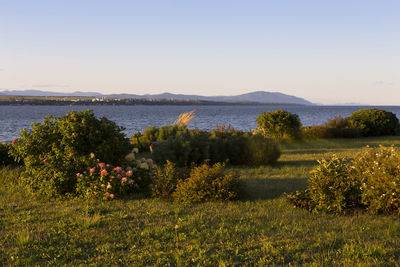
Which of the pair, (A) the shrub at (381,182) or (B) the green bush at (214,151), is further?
(B) the green bush at (214,151)

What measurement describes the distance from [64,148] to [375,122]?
20.2 meters

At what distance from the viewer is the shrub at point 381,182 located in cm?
593

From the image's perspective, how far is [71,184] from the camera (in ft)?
25.5

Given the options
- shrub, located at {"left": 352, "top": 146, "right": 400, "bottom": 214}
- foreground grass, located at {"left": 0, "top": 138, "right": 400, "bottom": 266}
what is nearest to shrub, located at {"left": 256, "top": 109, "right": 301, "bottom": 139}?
foreground grass, located at {"left": 0, "top": 138, "right": 400, "bottom": 266}

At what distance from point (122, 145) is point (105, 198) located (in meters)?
1.57

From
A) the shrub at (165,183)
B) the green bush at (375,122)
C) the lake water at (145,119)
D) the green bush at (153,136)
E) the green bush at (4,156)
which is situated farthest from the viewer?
the lake water at (145,119)

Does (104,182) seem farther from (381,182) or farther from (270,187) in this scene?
(381,182)

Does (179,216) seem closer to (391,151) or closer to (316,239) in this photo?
(316,239)

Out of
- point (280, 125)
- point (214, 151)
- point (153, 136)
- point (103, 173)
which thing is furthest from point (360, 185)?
point (280, 125)

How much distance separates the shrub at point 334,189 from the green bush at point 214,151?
4.84 m

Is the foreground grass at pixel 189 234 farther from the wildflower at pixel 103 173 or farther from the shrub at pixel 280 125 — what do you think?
the shrub at pixel 280 125

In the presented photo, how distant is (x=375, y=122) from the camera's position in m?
22.1

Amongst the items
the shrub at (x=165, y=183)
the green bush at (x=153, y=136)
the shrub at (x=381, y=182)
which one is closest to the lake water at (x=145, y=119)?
the green bush at (x=153, y=136)

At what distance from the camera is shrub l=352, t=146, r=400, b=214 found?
5926mm
